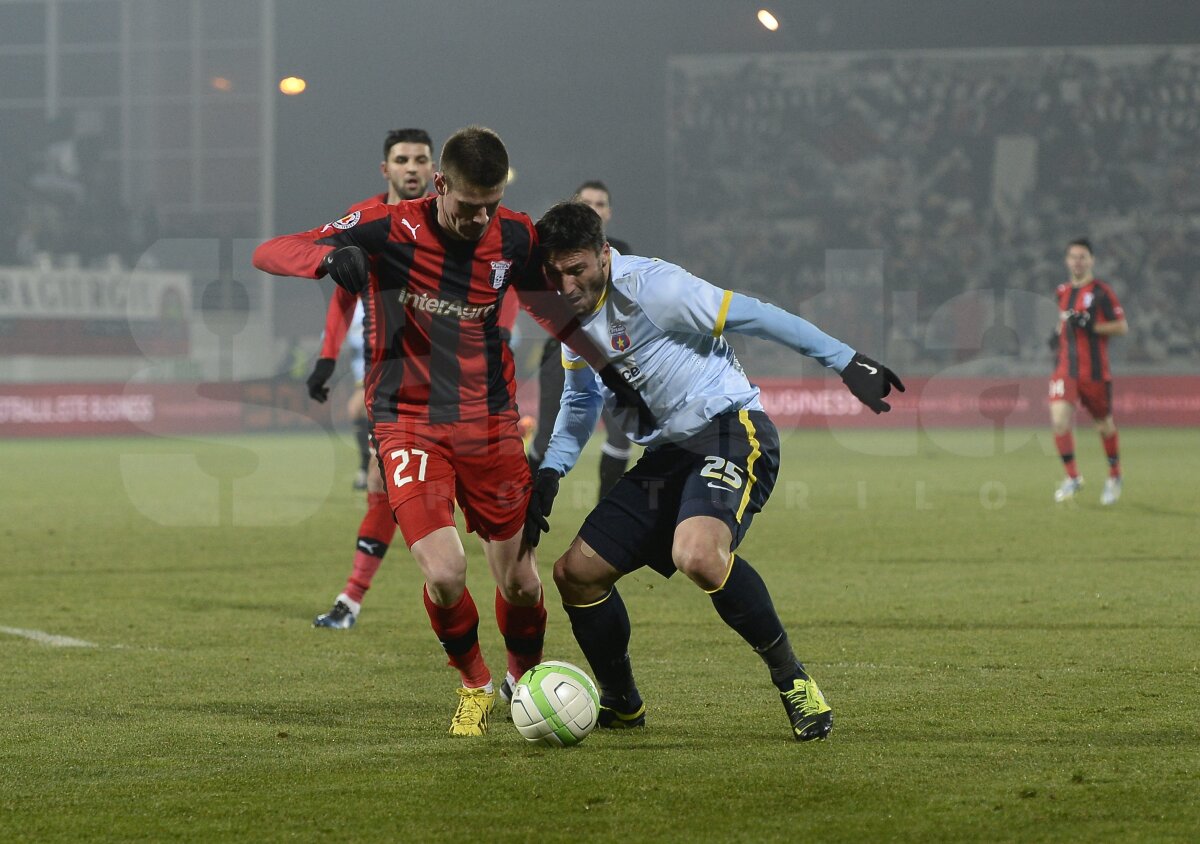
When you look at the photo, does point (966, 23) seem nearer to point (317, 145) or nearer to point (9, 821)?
point (317, 145)

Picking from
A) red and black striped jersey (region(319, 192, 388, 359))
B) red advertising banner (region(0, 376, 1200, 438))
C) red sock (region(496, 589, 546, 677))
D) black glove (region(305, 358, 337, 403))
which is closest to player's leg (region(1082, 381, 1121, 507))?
red and black striped jersey (region(319, 192, 388, 359))

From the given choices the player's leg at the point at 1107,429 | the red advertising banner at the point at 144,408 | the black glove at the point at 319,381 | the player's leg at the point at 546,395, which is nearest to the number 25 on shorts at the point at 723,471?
the black glove at the point at 319,381

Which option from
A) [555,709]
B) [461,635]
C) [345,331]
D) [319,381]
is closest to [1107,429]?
[345,331]

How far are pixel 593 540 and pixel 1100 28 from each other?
3355 centimetres

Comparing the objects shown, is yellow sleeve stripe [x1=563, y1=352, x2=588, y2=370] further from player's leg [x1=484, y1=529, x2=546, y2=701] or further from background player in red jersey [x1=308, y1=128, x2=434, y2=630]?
background player in red jersey [x1=308, y1=128, x2=434, y2=630]

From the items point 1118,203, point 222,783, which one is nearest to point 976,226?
point 1118,203

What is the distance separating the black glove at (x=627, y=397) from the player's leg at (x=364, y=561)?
104 inches

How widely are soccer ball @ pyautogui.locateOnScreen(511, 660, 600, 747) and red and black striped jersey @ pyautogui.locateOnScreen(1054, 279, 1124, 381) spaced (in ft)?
37.2

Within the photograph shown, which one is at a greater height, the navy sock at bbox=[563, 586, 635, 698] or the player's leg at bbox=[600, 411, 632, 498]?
the navy sock at bbox=[563, 586, 635, 698]

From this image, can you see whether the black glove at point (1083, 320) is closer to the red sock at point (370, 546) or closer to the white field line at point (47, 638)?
the red sock at point (370, 546)

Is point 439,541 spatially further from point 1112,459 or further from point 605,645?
point 1112,459

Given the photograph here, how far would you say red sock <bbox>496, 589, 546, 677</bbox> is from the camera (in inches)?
213

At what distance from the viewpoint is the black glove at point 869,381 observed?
4449 mm

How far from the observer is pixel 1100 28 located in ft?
114
